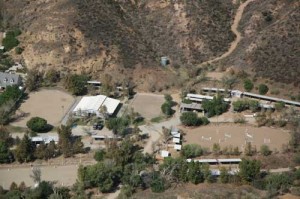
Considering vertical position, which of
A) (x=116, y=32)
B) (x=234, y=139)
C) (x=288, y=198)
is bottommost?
(x=288, y=198)

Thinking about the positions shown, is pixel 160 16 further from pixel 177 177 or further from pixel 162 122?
pixel 177 177

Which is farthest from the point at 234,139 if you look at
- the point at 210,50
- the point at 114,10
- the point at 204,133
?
the point at 114,10

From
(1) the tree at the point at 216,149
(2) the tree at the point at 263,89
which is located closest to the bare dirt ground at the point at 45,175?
(1) the tree at the point at 216,149

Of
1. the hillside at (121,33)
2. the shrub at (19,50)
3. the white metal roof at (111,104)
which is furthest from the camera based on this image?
the shrub at (19,50)

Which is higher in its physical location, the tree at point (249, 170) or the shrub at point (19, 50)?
the shrub at point (19, 50)

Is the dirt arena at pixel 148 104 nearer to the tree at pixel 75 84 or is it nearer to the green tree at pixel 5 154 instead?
the tree at pixel 75 84

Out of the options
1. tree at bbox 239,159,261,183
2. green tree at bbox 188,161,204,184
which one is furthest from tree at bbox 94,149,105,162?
tree at bbox 239,159,261,183

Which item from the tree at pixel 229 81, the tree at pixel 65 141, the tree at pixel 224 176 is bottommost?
the tree at pixel 224 176

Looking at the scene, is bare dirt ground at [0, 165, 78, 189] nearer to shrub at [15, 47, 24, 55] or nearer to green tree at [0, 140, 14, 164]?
green tree at [0, 140, 14, 164]

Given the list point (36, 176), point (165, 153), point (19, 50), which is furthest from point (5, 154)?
point (19, 50)
